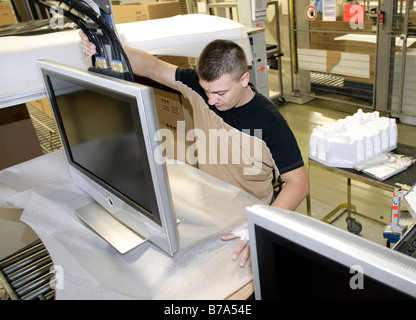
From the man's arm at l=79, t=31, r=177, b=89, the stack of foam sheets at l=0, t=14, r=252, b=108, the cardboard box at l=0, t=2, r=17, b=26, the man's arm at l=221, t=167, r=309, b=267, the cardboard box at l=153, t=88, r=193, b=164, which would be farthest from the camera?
the cardboard box at l=0, t=2, r=17, b=26

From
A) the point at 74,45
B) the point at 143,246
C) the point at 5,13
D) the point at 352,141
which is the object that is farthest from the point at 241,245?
the point at 5,13

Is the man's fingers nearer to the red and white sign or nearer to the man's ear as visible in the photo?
the man's ear

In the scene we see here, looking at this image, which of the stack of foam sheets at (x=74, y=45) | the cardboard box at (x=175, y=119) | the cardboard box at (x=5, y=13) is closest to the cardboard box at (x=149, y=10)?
the cardboard box at (x=175, y=119)

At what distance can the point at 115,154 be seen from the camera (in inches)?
44.8

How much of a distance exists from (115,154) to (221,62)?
23.3 inches

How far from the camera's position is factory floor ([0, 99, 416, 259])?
1.91 m

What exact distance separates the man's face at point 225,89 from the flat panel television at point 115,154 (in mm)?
517

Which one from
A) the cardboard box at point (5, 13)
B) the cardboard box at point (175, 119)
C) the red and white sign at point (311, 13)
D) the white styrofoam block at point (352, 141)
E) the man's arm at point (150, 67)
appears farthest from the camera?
the cardboard box at point (5, 13)

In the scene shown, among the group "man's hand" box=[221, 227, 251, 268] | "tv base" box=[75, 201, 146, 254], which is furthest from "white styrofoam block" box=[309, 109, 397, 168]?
"tv base" box=[75, 201, 146, 254]

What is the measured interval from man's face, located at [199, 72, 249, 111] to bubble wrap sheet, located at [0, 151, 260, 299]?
34 cm

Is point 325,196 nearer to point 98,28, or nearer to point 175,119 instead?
point 175,119

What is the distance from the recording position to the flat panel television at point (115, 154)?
934mm

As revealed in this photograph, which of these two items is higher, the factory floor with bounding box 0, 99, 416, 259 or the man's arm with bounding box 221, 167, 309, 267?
the man's arm with bounding box 221, 167, 309, 267

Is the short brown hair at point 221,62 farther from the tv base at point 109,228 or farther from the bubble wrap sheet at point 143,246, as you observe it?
the tv base at point 109,228
